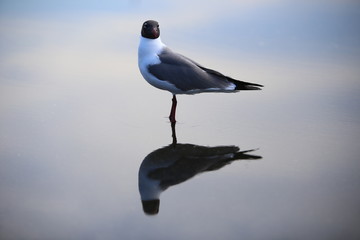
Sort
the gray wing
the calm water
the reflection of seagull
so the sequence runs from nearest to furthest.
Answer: the calm water → the reflection of seagull → the gray wing

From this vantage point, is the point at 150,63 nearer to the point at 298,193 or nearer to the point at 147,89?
the point at 147,89

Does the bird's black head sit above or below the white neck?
above

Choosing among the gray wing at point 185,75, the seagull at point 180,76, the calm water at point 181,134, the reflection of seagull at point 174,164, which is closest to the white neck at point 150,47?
→ the seagull at point 180,76

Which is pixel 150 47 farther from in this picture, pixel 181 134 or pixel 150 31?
pixel 181 134

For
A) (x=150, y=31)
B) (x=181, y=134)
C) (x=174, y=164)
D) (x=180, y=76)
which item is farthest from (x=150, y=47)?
(x=174, y=164)

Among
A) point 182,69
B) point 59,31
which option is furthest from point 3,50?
point 182,69

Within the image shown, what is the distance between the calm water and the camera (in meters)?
3.73

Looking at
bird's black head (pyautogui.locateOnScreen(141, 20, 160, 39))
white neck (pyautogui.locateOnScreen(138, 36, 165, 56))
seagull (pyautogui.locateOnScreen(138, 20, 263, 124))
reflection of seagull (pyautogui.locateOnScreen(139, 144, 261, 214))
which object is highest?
bird's black head (pyautogui.locateOnScreen(141, 20, 160, 39))

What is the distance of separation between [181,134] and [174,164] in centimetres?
74

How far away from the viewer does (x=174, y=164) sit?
4562 mm

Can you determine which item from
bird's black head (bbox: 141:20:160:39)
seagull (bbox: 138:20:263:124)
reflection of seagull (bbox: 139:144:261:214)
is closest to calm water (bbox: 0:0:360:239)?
reflection of seagull (bbox: 139:144:261:214)

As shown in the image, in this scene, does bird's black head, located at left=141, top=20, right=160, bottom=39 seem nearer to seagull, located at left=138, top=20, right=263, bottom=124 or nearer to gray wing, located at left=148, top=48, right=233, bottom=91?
seagull, located at left=138, top=20, right=263, bottom=124

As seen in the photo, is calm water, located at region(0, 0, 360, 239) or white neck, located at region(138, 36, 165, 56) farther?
white neck, located at region(138, 36, 165, 56)

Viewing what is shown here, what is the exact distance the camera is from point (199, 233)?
140 inches
